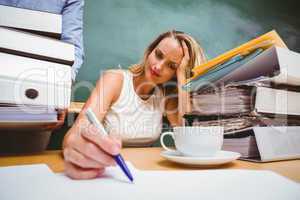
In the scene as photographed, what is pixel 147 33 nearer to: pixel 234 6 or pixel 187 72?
pixel 187 72

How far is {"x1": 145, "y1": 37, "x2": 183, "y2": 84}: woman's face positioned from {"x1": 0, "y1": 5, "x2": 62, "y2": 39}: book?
0.71m

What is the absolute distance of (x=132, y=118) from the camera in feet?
4.30

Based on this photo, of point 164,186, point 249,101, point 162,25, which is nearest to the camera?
point 164,186

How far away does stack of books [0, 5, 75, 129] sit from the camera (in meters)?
0.55

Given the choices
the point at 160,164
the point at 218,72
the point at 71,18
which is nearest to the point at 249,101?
the point at 218,72

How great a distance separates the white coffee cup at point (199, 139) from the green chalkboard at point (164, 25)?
93 cm

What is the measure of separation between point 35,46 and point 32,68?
52 mm

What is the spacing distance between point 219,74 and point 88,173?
46cm

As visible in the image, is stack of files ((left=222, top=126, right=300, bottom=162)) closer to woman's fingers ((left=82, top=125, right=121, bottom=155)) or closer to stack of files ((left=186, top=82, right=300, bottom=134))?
stack of files ((left=186, top=82, right=300, bottom=134))

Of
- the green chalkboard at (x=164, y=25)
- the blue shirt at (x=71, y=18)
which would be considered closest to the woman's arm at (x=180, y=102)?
the green chalkboard at (x=164, y=25)

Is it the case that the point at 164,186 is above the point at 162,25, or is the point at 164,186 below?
below

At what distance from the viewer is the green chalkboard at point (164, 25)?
1.35 metres

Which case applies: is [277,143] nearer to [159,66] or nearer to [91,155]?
[91,155]

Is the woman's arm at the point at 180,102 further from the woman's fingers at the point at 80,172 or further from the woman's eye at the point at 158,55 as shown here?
the woman's fingers at the point at 80,172
